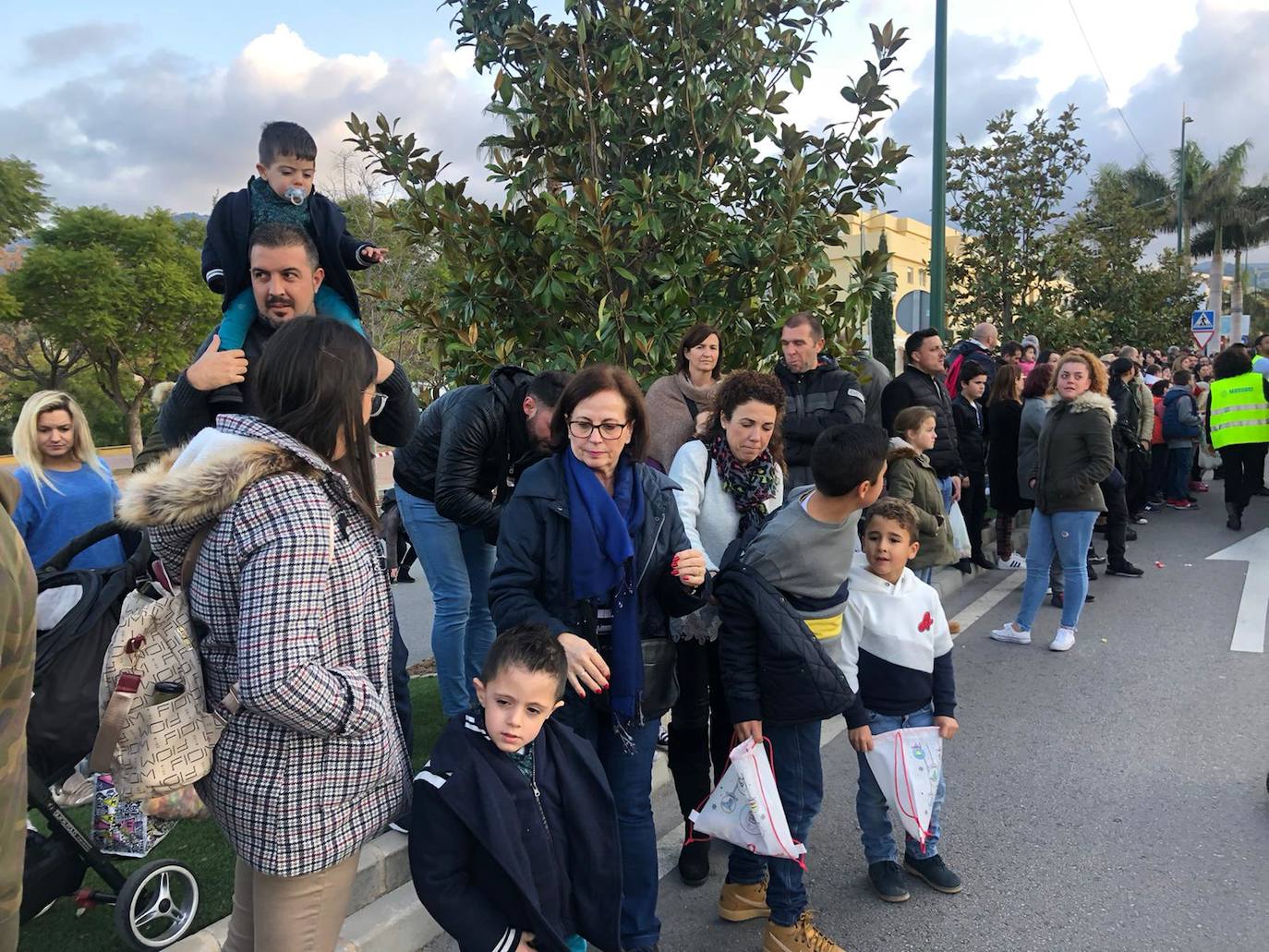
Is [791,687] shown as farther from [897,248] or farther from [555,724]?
[897,248]

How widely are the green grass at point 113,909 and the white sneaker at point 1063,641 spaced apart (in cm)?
507

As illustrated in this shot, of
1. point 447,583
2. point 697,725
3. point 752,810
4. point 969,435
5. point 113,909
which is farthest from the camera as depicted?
point 969,435

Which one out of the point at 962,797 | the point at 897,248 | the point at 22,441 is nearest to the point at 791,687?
the point at 962,797

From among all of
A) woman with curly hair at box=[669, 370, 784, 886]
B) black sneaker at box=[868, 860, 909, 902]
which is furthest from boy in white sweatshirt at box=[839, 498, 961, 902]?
woman with curly hair at box=[669, 370, 784, 886]

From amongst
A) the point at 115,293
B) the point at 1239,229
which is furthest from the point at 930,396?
the point at 1239,229

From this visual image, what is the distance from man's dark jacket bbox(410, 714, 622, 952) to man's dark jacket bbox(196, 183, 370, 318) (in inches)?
62.6

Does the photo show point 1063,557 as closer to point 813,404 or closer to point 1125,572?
point 1125,572

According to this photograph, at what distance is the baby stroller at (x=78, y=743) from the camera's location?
227cm

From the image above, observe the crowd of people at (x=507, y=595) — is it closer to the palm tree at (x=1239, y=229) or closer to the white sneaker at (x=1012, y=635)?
the white sneaker at (x=1012, y=635)

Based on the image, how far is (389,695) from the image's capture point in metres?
2.03

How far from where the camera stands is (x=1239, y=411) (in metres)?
9.93

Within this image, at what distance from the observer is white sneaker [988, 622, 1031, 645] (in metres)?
6.17

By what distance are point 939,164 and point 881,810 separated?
26.3ft

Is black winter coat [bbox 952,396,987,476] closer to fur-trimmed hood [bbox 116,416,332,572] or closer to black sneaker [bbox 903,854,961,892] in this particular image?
black sneaker [bbox 903,854,961,892]
